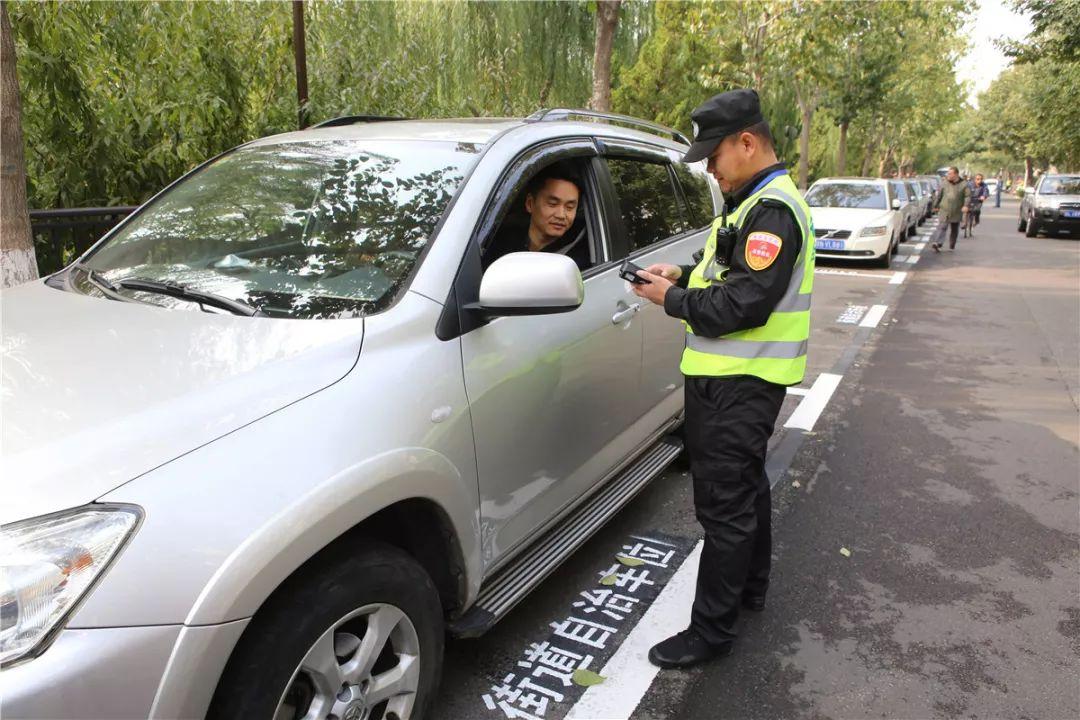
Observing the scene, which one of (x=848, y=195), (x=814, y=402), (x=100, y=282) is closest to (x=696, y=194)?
(x=814, y=402)

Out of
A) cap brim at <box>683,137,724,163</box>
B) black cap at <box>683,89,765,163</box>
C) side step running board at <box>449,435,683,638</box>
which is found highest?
black cap at <box>683,89,765,163</box>

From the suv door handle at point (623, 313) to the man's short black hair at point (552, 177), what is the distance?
0.52m

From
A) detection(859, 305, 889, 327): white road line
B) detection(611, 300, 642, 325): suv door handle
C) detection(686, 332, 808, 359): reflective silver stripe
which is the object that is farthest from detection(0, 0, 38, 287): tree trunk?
detection(859, 305, 889, 327): white road line

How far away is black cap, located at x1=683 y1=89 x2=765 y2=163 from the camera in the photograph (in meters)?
2.46

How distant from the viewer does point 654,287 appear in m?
2.58

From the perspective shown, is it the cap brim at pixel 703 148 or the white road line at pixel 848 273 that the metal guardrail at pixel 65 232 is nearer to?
the cap brim at pixel 703 148

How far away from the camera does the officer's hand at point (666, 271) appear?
2699 millimetres

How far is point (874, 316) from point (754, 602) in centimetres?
765

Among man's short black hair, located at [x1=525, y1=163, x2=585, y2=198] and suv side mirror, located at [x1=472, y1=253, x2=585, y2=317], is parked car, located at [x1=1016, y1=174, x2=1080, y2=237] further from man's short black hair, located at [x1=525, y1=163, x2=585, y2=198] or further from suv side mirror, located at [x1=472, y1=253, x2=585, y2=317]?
suv side mirror, located at [x1=472, y1=253, x2=585, y2=317]

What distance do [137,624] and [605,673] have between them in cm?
171

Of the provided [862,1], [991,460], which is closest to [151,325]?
[991,460]

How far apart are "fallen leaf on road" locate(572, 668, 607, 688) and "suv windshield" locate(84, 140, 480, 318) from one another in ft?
4.82

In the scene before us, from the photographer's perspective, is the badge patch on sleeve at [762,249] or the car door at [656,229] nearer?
the badge patch on sleeve at [762,249]

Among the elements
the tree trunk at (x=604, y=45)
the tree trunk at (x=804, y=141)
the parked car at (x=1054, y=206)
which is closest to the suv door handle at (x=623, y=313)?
the tree trunk at (x=604, y=45)
